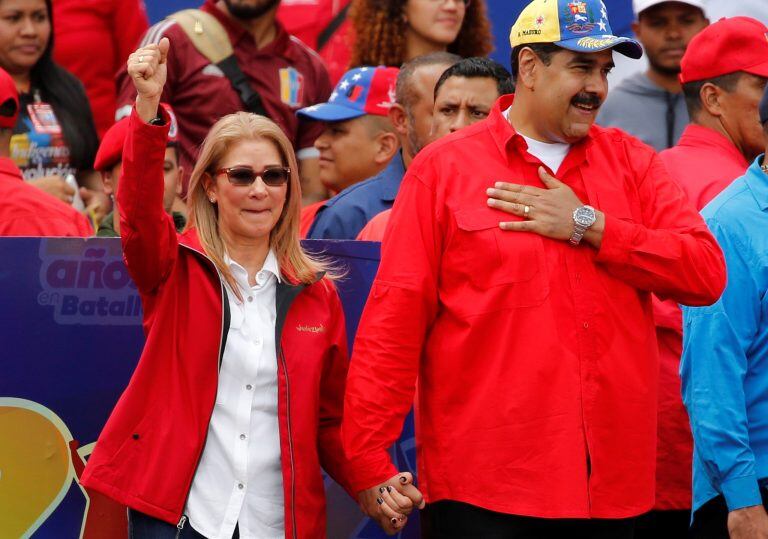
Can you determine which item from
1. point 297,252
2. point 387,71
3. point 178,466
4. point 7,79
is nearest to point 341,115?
point 387,71

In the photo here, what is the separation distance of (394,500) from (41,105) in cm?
351

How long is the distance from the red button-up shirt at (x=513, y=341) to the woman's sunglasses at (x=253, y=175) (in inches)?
15.8

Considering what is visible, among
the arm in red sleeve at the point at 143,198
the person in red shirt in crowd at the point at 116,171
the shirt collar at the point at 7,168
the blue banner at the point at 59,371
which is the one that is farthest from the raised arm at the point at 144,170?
the person in red shirt in crowd at the point at 116,171

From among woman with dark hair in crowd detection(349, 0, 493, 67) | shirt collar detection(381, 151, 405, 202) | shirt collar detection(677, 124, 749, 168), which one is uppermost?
shirt collar detection(677, 124, 749, 168)

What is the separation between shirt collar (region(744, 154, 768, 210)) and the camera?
455 centimetres

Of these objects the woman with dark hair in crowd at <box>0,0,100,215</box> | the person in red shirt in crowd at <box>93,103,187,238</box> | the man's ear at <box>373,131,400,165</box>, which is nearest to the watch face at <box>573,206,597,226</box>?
the person in red shirt in crowd at <box>93,103,187,238</box>

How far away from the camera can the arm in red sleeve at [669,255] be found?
404 centimetres

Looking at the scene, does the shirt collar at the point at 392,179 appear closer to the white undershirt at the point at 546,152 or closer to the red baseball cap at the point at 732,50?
the red baseball cap at the point at 732,50

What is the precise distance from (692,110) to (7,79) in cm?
273

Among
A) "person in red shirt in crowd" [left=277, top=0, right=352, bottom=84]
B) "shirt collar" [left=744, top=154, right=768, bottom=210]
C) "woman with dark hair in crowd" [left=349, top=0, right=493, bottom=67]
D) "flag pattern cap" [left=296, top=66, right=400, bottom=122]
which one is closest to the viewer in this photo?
"shirt collar" [left=744, top=154, right=768, bottom=210]

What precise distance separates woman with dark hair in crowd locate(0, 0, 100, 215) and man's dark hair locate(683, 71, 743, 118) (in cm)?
295

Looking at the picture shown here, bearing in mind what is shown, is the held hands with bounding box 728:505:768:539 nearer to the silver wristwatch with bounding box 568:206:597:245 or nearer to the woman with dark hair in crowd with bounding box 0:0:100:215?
the silver wristwatch with bounding box 568:206:597:245

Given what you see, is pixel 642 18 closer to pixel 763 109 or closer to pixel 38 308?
pixel 763 109

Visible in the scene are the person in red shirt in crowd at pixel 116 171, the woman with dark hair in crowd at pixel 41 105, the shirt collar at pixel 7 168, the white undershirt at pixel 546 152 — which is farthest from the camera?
the woman with dark hair in crowd at pixel 41 105
